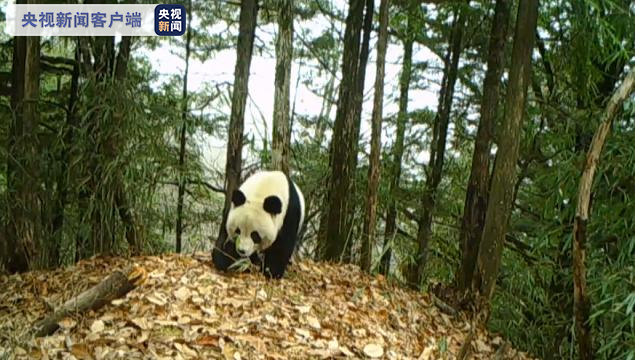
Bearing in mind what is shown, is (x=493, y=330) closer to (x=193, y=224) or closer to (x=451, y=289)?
(x=451, y=289)

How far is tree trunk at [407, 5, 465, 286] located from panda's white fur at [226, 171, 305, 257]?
281cm

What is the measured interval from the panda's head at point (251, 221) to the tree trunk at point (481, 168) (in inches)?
57.9

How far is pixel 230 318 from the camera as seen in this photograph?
3.22m

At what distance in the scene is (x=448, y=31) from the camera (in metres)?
7.03

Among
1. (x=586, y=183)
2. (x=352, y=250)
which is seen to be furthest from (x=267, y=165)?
(x=586, y=183)

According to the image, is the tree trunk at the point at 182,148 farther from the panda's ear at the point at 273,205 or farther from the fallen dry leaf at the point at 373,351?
the fallen dry leaf at the point at 373,351

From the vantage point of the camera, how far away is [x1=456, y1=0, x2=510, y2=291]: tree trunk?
4.44 meters

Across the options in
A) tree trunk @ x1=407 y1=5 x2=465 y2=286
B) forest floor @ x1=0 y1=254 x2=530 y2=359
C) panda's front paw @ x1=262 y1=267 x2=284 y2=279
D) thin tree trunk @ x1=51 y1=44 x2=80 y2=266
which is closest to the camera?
forest floor @ x1=0 y1=254 x2=530 y2=359

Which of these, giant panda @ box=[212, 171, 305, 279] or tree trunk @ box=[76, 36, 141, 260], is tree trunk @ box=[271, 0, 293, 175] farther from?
tree trunk @ box=[76, 36, 141, 260]

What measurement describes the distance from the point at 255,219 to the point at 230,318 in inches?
34.9

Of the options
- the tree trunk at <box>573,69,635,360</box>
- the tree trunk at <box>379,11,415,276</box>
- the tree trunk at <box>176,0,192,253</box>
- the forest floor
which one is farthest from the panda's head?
the tree trunk at <box>379,11,415,276</box>

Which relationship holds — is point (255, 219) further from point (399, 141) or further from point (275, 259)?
point (399, 141)

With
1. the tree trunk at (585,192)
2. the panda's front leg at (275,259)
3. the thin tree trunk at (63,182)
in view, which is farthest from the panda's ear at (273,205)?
the tree trunk at (585,192)

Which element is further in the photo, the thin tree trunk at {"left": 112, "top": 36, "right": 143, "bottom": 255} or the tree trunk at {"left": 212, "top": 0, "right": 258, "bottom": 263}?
the thin tree trunk at {"left": 112, "top": 36, "right": 143, "bottom": 255}
